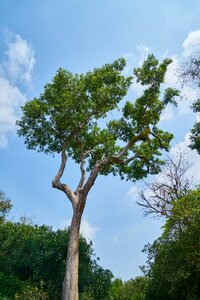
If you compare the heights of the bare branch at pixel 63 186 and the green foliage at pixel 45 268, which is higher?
the bare branch at pixel 63 186

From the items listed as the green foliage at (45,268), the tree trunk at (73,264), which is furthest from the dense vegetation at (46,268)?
the tree trunk at (73,264)

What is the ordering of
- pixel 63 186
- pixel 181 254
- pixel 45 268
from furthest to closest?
pixel 45 268
pixel 63 186
pixel 181 254

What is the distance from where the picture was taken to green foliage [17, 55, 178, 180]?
58.4 ft

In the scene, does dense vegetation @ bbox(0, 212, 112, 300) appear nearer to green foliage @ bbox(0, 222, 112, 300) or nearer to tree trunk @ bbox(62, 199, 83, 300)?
green foliage @ bbox(0, 222, 112, 300)

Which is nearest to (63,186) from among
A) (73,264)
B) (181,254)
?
(73,264)

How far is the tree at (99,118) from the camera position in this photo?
1773 cm

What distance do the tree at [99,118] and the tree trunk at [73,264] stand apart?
1.71 meters

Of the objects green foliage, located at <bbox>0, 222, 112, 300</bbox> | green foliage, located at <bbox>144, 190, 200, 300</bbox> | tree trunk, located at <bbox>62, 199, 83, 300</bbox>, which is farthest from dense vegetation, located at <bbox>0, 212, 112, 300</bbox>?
green foliage, located at <bbox>144, 190, 200, 300</bbox>

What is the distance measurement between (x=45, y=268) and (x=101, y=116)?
291 inches

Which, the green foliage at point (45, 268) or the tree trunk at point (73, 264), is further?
the green foliage at point (45, 268)

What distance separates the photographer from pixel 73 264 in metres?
14.3

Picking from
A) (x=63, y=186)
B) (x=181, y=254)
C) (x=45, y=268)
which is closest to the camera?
(x=181, y=254)

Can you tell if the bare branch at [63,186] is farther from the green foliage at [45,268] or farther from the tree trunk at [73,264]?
the green foliage at [45,268]

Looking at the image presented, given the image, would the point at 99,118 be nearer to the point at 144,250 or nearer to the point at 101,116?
the point at 101,116
